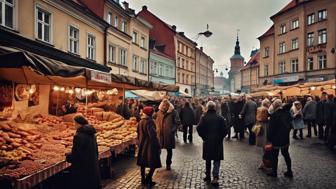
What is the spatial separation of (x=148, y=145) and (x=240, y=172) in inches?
116

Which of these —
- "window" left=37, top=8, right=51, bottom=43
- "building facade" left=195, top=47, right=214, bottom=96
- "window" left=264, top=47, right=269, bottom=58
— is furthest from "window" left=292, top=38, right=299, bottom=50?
"window" left=37, top=8, right=51, bottom=43

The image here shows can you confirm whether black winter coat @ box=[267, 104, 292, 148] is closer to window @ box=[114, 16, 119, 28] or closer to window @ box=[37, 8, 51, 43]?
window @ box=[37, 8, 51, 43]

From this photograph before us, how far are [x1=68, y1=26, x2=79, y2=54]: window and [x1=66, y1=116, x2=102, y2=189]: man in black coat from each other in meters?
13.7

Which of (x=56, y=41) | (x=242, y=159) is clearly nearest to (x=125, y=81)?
(x=242, y=159)

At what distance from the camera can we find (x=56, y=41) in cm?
1659

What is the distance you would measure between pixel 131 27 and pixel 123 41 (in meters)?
3.00

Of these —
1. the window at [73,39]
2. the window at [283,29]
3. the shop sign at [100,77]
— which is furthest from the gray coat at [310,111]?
the window at [283,29]

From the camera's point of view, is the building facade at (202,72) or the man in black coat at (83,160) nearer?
the man in black coat at (83,160)

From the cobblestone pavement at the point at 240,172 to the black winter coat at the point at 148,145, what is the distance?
1.97 ft

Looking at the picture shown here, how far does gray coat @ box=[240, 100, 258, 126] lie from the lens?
13.7 m

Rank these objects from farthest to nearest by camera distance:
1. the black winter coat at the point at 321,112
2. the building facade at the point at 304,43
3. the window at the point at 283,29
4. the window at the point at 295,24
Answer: the window at the point at 283,29
the window at the point at 295,24
the building facade at the point at 304,43
the black winter coat at the point at 321,112

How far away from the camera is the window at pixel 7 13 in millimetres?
12242

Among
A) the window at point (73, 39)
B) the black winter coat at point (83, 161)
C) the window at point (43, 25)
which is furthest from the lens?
the window at point (73, 39)

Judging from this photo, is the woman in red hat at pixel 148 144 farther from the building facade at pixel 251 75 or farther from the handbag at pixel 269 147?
the building facade at pixel 251 75
